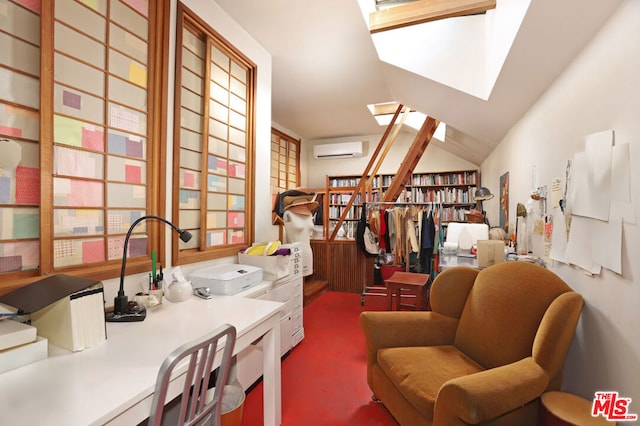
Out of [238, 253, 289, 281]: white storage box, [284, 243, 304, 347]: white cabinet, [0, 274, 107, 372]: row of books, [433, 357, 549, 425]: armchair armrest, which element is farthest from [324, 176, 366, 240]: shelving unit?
[0, 274, 107, 372]: row of books

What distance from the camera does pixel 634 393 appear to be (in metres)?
1.06

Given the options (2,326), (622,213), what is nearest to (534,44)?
(622,213)

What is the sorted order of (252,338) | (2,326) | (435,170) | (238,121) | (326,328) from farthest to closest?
(435,170)
(326,328)
(238,121)
(252,338)
(2,326)

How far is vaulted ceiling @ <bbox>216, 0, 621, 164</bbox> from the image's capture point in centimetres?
143

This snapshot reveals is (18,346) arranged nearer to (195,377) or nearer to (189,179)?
(195,377)

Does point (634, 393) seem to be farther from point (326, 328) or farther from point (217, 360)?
point (326, 328)

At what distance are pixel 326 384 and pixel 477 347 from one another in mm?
1115

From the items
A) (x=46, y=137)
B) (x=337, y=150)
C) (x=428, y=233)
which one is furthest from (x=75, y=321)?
(x=337, y=150)

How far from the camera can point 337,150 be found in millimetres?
6191

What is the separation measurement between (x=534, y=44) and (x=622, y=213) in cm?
101

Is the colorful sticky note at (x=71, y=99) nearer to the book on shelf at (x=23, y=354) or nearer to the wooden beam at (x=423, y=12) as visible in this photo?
the book on shelf at (x=23, y=354)

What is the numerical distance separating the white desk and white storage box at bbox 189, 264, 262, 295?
34 centimetres

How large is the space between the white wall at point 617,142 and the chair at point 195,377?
1484 mm

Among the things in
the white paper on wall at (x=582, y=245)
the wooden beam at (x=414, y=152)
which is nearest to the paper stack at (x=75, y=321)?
the white paper on wall at (x=582, y=245)
